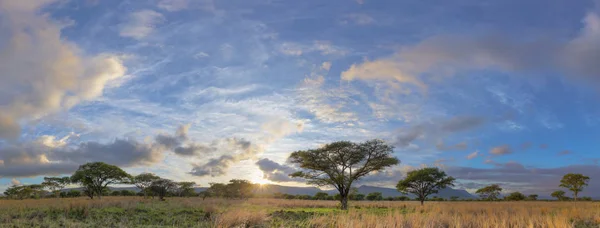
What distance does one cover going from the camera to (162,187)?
3216 inches

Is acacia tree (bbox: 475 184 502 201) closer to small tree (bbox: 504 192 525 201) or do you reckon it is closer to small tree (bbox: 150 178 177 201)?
small tree (bbox: 504 192 525 201)

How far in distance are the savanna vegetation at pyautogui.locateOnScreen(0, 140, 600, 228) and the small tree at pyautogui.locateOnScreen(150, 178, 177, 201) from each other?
0.74 ft

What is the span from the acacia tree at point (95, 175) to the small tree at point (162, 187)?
59.7 ft

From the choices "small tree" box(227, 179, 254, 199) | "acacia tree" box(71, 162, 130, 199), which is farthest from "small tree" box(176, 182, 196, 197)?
"acacia tree" box(71, 162, 130, 199)

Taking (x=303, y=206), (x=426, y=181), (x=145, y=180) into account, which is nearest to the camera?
(x=303, y=206)

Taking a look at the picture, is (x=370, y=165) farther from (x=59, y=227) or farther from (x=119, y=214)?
(x=59, y=227)

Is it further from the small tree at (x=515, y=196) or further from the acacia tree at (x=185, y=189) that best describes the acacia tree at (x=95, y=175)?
the small tree at (x=515, y=196)

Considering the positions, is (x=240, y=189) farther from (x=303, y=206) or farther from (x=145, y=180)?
(x=303, y=206)

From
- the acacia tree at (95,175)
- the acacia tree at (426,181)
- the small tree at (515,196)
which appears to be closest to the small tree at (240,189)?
the acacia tree at (95,175)

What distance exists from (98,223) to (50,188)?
81604mm

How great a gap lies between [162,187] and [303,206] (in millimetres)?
55120

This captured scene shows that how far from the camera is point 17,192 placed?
292 feet

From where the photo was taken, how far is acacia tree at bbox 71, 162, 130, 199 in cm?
5926

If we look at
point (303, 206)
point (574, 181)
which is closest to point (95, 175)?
point (303, 206)
